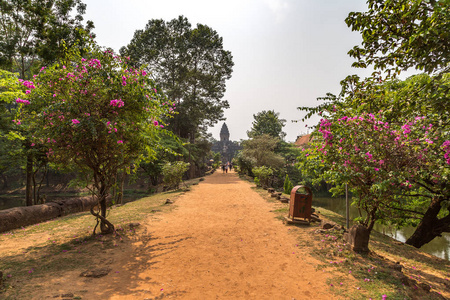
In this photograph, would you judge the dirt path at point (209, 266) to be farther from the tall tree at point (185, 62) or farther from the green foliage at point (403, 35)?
the tall tree at point (185, 62)

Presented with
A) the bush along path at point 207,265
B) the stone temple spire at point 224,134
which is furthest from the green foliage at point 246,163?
the stone temple spire at point 224,134

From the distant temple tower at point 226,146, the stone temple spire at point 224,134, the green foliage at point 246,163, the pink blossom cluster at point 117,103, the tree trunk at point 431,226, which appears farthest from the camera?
the stone temple spire at point 224,134

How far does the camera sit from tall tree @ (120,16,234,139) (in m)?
26.8

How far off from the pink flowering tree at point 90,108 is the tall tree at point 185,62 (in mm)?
20067

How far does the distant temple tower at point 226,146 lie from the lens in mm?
75662

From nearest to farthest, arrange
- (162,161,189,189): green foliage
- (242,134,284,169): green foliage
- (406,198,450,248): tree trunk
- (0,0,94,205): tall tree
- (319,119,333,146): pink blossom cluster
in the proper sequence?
(319,119,333,146): pink blossom cluster, (406,198,450,248): tree trunk, (0,0,94,205): tall tree, (162,161,189,189): green foliage, (242,134,284,169): green foliage

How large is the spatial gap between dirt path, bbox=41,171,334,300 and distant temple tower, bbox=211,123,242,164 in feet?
217

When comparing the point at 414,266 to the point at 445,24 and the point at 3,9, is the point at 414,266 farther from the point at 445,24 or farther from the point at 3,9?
the point at 3,9

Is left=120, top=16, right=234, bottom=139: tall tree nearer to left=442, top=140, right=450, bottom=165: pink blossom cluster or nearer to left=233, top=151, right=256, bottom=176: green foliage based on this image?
left=233, top=151, right=256, bottom=176: green foliage

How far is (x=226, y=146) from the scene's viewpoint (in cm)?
7775

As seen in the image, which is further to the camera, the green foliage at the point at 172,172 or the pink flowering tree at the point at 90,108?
the green foliage at the point at 172,172

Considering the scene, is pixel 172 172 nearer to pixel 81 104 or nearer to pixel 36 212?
pixel 36 212

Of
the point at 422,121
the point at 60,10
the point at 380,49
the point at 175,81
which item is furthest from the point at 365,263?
the point at 175,81

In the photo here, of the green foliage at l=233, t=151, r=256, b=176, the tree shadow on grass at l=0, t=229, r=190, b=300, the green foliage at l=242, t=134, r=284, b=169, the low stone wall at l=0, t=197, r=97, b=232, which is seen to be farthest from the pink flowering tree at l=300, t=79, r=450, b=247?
the green foliage at l=242, t=134, r=284, b=169
